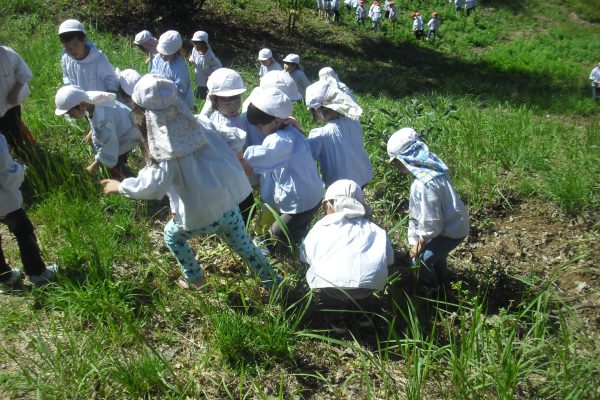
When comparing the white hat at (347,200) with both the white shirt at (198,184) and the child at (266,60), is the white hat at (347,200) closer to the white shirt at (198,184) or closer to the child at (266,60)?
the white shirt at (198,184)

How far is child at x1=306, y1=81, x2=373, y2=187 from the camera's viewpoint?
3.72 m

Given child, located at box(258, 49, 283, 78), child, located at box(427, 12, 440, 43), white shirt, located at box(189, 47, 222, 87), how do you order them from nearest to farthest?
white shirt, located at box(189, 47, 222, 87) < child, located at box(258, 49, 283, 78) < child, located at box(427, 12, 440, 43)

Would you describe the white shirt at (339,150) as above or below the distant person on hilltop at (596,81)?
above

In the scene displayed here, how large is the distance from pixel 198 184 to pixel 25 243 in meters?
1.28

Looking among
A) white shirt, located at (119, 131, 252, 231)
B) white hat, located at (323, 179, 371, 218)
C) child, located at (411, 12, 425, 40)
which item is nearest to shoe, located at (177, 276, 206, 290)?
white shirt, located at (119, 131, 252, 231)

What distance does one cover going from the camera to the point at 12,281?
10.6 feet

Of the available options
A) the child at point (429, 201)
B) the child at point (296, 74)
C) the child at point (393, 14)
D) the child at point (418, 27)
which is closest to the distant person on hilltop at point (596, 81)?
the child at point (418, 27)

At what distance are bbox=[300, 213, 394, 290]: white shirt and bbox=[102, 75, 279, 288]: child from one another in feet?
1.06

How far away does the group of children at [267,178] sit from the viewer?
2.61 metres

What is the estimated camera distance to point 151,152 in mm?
2564

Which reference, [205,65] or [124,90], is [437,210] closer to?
[124,90]

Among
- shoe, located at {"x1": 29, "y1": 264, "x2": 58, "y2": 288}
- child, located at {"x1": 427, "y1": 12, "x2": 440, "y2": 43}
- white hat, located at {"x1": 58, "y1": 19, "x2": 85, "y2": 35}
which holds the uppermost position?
white hat, located at {"x1": 58, "y1": 19, "x2": 85, "y2": 35}

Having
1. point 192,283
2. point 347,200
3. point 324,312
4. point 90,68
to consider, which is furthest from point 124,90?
point 324,312

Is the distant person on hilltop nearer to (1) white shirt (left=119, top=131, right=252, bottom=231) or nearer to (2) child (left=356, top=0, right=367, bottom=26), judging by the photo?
(2) child (left=356, top=0, right=367, bottom=26)
